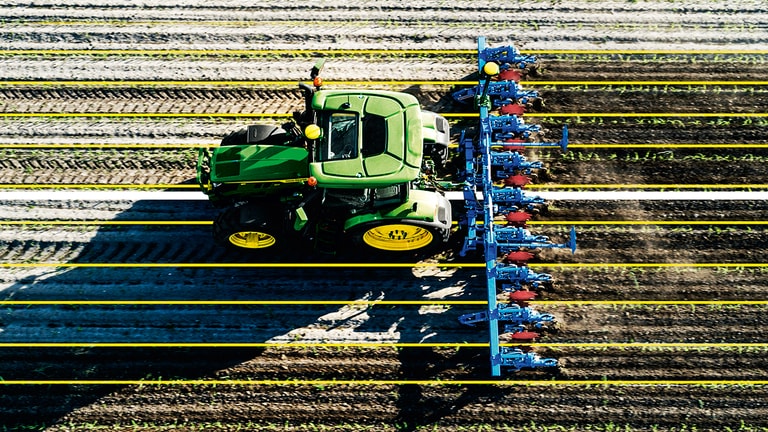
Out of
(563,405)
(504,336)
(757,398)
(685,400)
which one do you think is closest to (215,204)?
(504,336)

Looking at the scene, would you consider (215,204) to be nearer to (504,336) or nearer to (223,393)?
(223,393)

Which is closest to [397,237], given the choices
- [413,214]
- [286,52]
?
[413,214]

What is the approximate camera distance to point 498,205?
33.4 feet

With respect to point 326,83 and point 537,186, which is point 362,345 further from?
point 326,83

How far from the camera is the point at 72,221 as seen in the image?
1048 cm

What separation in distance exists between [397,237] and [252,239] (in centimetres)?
235

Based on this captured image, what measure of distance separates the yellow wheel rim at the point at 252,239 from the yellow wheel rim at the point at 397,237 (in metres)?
1.57

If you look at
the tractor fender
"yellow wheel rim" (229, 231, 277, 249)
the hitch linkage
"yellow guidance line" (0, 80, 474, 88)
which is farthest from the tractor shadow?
the hitch linkage

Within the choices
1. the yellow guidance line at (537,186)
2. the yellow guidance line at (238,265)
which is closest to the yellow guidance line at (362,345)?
the yellow guidance line at (238,265)

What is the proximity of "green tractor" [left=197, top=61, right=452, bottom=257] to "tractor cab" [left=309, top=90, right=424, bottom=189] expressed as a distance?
1 cm

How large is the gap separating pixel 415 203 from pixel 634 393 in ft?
15.5

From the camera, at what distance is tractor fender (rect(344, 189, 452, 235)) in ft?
28.6

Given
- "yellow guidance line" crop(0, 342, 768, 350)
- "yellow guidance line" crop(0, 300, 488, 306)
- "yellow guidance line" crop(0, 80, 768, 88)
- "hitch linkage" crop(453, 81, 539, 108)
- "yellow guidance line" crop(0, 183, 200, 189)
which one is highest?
"yellow guidance line" crop(0, 80, 768, 88)

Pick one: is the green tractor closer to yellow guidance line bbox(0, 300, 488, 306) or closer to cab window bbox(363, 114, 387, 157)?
cab window bbox(363, 114, 387, 157)
